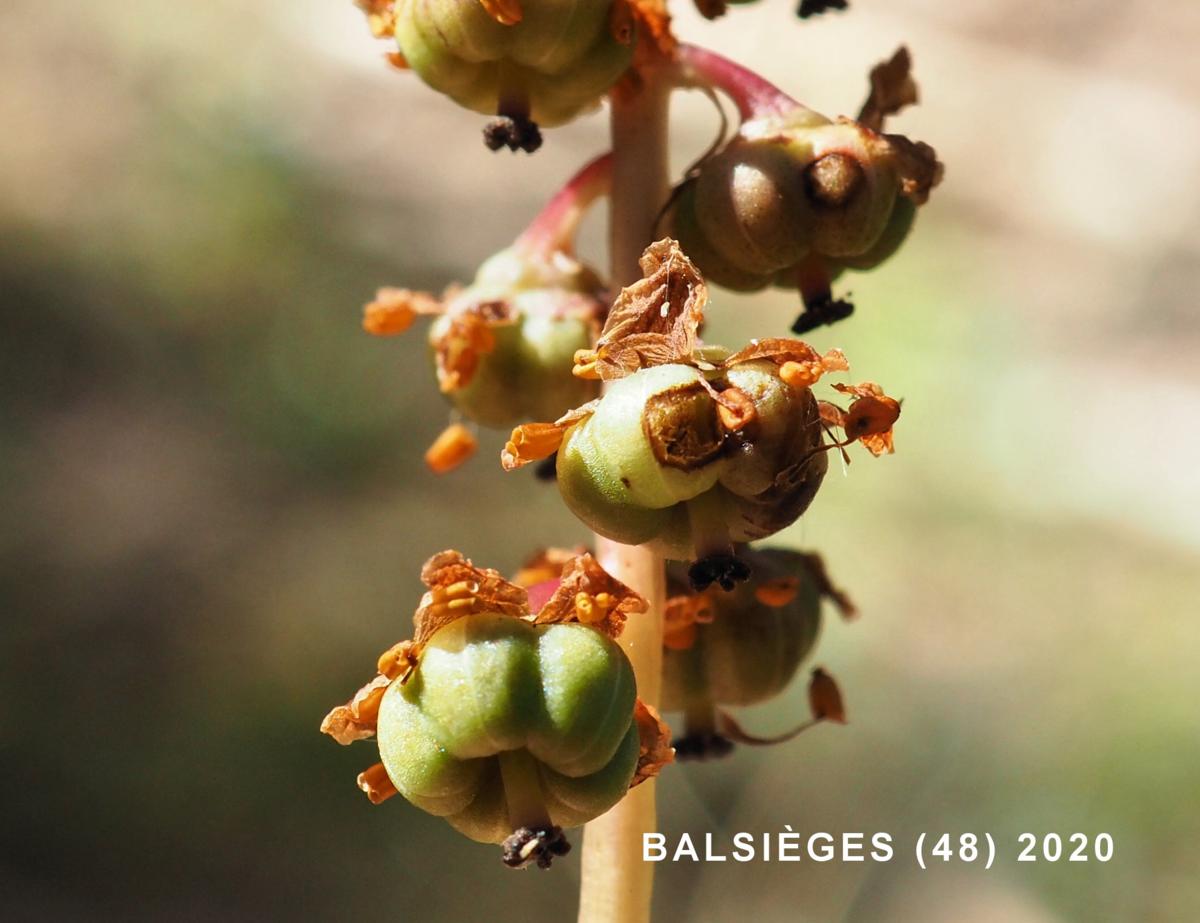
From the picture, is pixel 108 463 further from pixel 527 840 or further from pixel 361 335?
pixel 527 840

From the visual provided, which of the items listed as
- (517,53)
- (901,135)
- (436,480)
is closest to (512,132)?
(517,53)

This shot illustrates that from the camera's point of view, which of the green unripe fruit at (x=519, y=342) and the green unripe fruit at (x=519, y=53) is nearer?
the green unripe fruit at (x=519, y=53)

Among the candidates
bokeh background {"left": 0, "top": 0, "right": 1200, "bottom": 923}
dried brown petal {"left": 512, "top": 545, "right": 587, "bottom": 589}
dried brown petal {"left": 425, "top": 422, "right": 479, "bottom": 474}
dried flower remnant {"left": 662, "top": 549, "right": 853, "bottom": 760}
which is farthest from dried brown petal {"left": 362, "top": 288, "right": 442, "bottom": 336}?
bokeh background {"left": 0, "top": 0, "right": 1200, "bottom": 923}

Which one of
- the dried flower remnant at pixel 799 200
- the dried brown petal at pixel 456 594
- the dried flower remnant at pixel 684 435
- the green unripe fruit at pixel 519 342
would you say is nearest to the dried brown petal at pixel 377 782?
the dried brown petal at pixel 456 594

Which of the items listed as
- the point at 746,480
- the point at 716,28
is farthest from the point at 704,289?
the point at 716,28

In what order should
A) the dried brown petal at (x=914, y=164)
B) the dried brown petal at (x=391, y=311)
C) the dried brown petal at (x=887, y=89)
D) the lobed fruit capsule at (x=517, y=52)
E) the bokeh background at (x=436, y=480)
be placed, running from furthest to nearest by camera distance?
the bokeh background at (x=436, y=480)
the dried brown petal at (x=391, y=311)
the dried brown petal at (x=887, y=89)
the dried brown petal at (x=914, y=164)
the lobed fruit capsule at (x=517, y=52)

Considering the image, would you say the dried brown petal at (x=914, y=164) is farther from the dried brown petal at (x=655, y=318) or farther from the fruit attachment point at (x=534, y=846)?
the fruit attachment point at (x=534, y=846)
